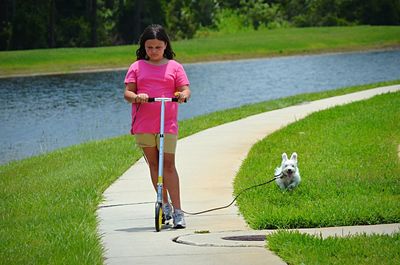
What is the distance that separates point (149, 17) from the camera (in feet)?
214

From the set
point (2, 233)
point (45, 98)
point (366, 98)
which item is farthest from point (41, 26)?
point (2, 233)

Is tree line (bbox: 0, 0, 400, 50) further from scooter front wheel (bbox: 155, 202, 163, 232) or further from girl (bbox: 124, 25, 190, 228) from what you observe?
scooter front wheel (bbox: 155, 202, 163, 232)

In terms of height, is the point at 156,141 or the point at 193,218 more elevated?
the point at 156,141

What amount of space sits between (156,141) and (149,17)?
55419 millimetres

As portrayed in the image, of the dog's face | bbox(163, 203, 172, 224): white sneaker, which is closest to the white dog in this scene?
the dog's face

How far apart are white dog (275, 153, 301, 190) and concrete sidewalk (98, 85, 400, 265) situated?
0.58 m

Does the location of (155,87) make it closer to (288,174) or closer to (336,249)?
(288,174)

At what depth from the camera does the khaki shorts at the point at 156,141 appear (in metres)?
10.2

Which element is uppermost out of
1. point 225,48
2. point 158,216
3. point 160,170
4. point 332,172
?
point 160,170

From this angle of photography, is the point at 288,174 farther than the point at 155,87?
Yes

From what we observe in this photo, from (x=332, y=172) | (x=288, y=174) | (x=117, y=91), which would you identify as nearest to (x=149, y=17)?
(x=117, y=91)

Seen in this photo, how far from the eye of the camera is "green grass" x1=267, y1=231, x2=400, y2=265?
8133mm

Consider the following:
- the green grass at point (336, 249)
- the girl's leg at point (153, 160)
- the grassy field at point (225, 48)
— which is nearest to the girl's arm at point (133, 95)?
the girl's leg at point (153, 160)

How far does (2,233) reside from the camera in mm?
10078
